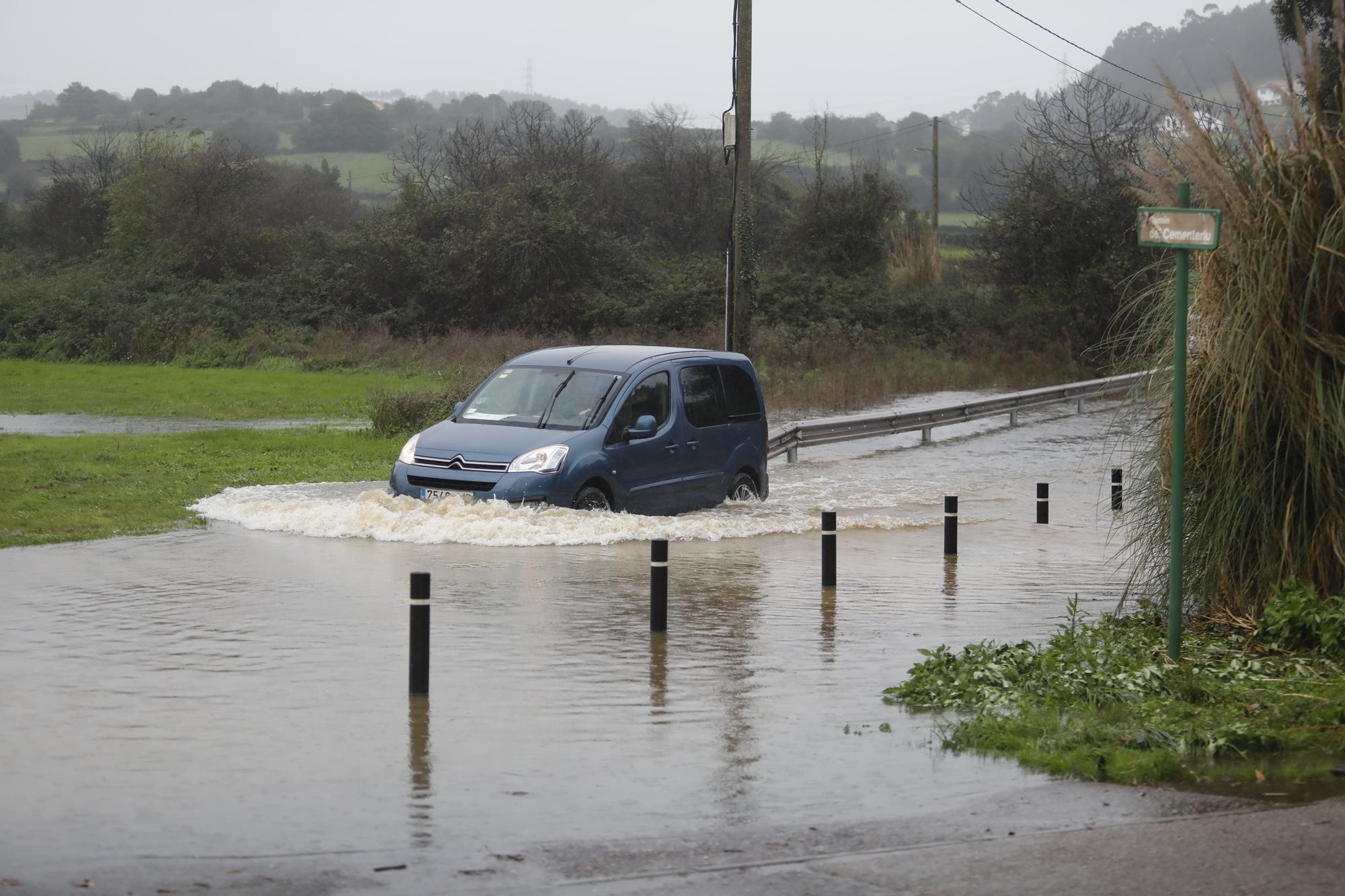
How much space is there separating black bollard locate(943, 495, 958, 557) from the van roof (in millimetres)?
3869

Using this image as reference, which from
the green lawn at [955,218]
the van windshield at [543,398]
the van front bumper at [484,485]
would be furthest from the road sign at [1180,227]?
the green lawn at [955,218]

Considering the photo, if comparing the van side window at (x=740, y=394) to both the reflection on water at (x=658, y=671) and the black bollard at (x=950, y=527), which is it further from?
the reflection on water at (x=658, y=671)

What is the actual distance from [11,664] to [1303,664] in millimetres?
7493

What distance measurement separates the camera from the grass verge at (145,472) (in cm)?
1570

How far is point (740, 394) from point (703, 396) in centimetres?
75

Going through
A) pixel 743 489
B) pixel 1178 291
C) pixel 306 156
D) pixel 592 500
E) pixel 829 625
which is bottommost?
pixel 829 625

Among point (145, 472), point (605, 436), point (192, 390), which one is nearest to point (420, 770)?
point (605, 436)

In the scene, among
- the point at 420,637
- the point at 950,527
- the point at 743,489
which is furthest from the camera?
the point at 743,489

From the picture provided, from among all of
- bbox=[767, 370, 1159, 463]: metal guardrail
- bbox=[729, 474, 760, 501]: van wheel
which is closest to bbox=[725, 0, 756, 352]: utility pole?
bbox=[767, 370, 1159, 463]: metal guardrail

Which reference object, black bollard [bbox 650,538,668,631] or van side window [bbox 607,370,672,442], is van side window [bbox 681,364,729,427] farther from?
black bollard [bbox 650,538,668,631]

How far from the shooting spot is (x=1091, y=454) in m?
26.0

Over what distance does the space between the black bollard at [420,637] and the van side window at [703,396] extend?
8.49m

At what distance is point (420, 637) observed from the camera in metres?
8.38

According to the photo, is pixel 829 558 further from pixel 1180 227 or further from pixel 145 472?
pixel 145 472
